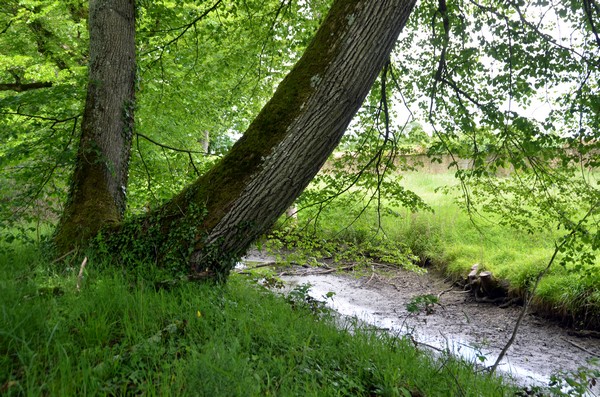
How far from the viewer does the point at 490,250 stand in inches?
357

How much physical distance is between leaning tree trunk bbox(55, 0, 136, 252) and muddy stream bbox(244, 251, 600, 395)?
5.43 feet

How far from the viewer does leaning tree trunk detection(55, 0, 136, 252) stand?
164 inches

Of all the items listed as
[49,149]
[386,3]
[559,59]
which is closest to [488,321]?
[559,59]

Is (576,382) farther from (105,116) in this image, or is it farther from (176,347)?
(105,116)

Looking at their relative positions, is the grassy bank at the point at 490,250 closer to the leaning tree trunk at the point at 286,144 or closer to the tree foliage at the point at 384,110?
the tree foliage at the point at 384,110

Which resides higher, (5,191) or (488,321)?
(5,191)

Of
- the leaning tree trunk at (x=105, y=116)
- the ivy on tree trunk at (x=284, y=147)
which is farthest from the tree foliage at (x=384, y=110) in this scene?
the ivy on tree trunk at (x=284, y=147)

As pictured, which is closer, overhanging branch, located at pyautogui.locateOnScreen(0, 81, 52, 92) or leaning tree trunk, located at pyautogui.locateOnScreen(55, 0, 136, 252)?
leaning tree trunk, located at pyautogui.locateOnScreen(55, 0, 136, 252)

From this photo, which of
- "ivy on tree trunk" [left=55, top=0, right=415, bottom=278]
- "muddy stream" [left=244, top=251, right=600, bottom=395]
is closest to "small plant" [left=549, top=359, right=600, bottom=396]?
"muddy stream" [left=244, top=251, right=600, bottom=395]

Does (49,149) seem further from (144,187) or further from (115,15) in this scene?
(144,187)

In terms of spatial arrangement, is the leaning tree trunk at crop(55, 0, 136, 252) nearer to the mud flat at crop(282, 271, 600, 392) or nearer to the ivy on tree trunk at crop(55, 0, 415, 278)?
the ivy on tree trunk at crop(55, 0, 415, 278)

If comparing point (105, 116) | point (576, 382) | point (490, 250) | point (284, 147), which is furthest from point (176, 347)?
point (490, 250)

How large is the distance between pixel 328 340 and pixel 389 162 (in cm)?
303

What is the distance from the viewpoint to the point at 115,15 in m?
4.29
